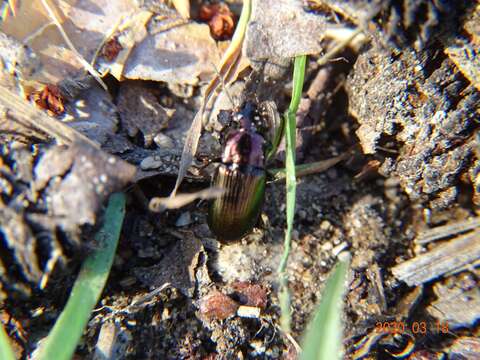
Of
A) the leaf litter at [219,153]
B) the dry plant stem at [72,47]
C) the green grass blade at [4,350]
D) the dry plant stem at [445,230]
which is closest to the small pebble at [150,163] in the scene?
the leaf litter at [219,153]

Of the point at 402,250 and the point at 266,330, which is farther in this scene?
the point at 402,250

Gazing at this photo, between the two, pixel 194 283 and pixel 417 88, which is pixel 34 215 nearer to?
pixel 194 283

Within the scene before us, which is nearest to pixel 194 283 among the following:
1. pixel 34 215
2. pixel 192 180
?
pixel 192 180

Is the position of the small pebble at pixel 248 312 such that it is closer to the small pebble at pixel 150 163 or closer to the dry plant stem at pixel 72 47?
the small pebble at pixel 150 163

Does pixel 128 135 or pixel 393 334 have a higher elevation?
pixel 128 135

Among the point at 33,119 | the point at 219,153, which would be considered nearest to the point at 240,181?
the point at 219,153
